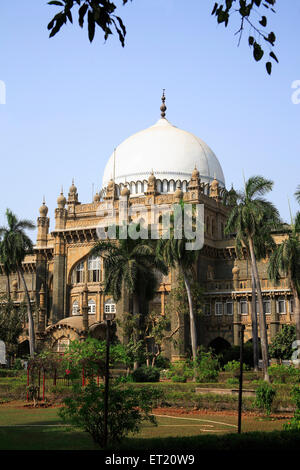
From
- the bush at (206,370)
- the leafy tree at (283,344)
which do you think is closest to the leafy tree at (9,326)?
the bush at (206,370)

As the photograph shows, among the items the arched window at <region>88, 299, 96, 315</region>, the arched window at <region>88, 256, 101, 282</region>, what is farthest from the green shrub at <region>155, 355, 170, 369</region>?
the arched window at <region>88, 256, 101, 282</region>

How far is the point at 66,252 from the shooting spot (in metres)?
59.3

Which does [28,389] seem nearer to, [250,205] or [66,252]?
[250,205]

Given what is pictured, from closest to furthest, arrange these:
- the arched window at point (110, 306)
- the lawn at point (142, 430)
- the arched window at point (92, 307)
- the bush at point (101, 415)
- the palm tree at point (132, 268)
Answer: the lawn at point (142, 430), the bush at point (101, 415), the palm tree at point (132, 268), the arched window at point (110, 306), the arched window at point (92, 307)

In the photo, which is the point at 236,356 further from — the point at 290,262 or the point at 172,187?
the point at 172,187

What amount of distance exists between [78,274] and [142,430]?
3929cm

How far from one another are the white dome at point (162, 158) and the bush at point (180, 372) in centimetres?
2430

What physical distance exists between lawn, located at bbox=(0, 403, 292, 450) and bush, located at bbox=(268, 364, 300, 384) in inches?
329

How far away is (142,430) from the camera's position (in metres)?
20.0

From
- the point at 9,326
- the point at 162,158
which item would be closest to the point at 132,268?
the point at 9,326

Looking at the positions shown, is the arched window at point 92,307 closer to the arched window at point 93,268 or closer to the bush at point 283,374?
the arched window at point 93,268

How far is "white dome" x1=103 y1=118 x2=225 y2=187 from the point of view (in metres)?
63.3

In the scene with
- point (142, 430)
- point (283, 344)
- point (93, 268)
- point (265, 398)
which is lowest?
point (142, 430)

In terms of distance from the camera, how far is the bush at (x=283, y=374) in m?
32.9
